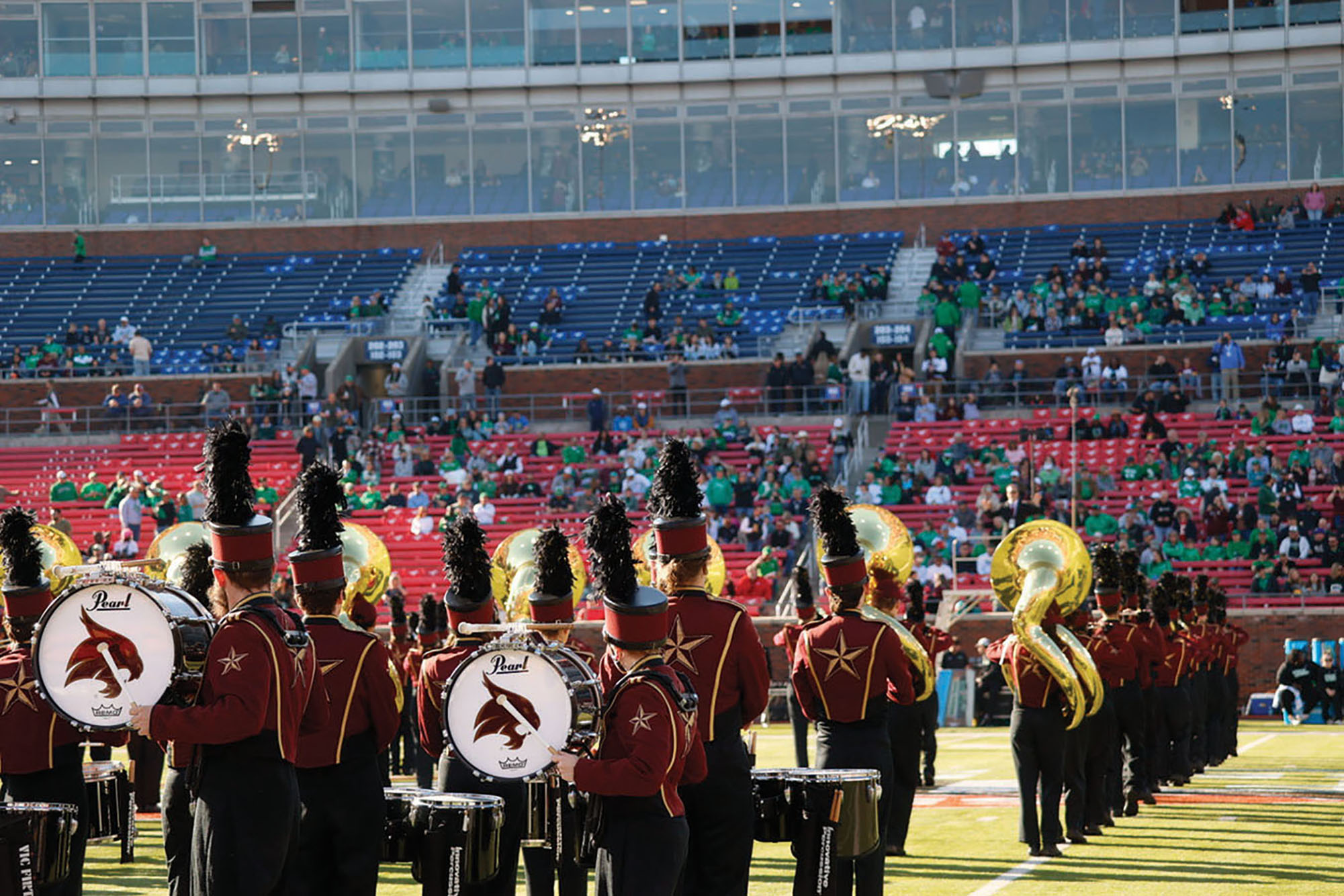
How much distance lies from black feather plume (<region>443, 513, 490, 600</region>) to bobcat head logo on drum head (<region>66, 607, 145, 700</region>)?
86.4 inches

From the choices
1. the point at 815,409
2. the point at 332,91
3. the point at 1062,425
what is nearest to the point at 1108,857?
the point at 1062,425

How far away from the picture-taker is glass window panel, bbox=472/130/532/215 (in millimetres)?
40156

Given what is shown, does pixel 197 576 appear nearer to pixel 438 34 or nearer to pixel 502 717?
pixel 502 717

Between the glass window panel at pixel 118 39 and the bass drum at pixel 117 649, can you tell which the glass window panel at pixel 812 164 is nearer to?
the glass window panel at pixel 118 39

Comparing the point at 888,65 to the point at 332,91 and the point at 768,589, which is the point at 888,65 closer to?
the point at 332,91

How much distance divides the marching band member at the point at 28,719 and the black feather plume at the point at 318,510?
1378mm

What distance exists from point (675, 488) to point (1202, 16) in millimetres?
33730

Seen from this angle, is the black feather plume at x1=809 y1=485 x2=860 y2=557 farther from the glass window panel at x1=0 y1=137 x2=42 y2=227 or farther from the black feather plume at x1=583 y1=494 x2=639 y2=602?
the glass window panel at x1=0 y1=137 x2=42 y2=227

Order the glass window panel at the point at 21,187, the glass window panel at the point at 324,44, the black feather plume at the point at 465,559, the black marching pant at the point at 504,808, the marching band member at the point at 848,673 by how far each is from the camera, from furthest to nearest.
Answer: the glass window panel at the point at 21,187, the glass window panel at the point at 324,44, the marching band member at the point at 848,673, the black feather plume at the point at 465,559, the black marching pant at the point at 504,808

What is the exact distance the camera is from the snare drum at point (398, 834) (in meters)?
6.95

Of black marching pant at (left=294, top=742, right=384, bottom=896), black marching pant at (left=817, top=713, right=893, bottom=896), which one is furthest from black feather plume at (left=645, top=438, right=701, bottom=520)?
black marching pant at (left=817, top=713, right=893, bottom=896)

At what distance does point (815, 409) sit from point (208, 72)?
15124mm

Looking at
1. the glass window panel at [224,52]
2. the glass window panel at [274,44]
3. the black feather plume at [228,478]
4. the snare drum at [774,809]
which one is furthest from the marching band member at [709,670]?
the glass window panel at [224,52]

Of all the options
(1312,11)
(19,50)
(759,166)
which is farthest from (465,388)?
(1312,11)
